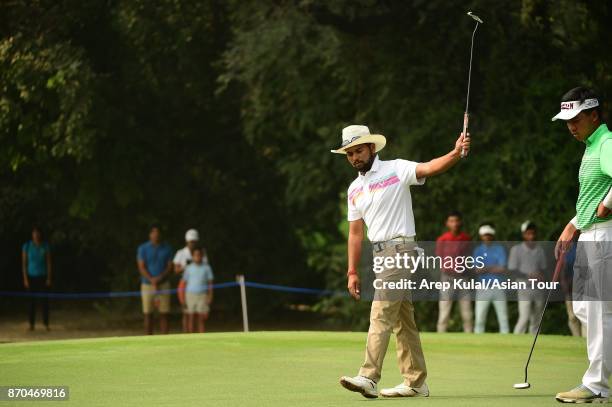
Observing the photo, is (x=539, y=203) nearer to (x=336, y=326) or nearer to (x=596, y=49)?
(x=596, y=49)

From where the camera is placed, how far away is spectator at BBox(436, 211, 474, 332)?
1834 centimetres

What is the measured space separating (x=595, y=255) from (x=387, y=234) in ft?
5.01

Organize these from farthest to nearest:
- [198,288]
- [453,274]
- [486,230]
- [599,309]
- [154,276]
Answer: [154,276], [198,288], [486,230], [453,274], [599,309]

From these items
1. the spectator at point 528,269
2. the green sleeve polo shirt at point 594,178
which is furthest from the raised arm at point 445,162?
the spectator at point 528,269

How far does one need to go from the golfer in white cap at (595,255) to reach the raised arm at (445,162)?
28.8 inches

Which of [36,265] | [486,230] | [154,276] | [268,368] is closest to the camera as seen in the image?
[268,368]

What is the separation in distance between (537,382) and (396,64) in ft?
39.2

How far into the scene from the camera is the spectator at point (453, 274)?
60.2ft

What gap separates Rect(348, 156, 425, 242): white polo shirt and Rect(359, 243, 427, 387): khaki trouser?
0.13 meters

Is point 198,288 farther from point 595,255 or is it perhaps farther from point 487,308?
point 595,255

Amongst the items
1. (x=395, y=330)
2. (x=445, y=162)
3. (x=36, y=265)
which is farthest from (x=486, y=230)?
(x=445, y=162)

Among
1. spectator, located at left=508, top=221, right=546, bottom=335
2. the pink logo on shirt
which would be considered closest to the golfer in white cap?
the pink logo on shirt

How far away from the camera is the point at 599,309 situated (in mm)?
8766

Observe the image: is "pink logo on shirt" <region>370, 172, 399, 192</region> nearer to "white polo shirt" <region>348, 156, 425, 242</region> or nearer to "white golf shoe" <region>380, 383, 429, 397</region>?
"white polo shirt" <region>348, 156, 425, 242</region>
